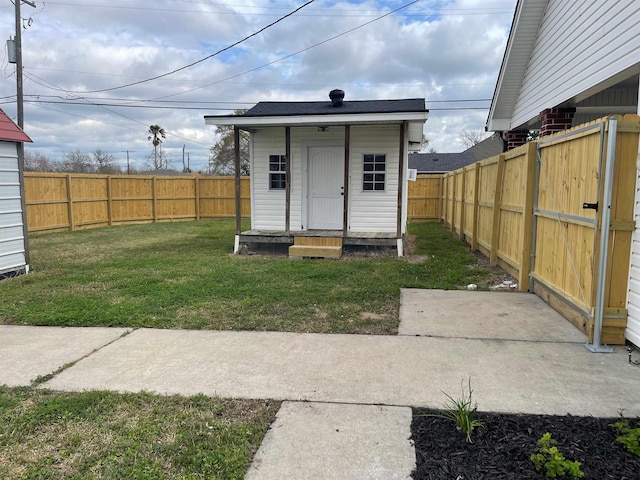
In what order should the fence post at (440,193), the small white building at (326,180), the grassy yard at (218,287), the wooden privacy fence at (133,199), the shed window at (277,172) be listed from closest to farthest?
the grassy yard at (218,287)
the small white building at (326,180)
the shed window at (277,172)
the wooden privacy fence at (133,199)
the fence post at (440,193)

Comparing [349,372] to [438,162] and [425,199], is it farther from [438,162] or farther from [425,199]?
[438,162]

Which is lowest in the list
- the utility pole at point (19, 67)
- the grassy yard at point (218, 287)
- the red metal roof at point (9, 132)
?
the grassy yard at point (218, 287)

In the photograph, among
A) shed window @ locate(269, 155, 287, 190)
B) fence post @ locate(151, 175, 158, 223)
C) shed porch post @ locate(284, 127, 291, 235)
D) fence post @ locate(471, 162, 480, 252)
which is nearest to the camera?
shed porch post @ locate(284, 127, 291, 235)

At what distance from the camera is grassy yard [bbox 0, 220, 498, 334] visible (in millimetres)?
5055

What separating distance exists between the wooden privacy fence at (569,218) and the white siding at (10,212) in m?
7.95

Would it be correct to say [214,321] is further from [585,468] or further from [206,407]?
[585,468]

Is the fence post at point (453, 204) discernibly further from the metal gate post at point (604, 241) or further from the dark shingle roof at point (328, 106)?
the metal gate post at point (604, 241)

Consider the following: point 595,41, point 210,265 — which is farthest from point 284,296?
point 595,41

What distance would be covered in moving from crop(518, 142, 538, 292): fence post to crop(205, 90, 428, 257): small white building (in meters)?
3.33

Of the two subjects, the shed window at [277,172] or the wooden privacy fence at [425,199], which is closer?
the shed window at [277,172]

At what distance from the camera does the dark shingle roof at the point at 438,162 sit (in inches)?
1217

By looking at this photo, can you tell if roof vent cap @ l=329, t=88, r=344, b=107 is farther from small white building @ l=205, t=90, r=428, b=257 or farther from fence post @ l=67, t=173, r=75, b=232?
fence post @ l=67, t=173, r=75, b=232

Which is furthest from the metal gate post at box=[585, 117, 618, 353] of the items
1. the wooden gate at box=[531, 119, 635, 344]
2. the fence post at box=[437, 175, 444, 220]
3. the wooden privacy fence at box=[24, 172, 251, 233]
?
the wooden privacy fence at box=[24, 172, 251, 233]

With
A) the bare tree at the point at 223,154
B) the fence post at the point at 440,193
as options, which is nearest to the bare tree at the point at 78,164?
the bare tree at the point at 223,154
